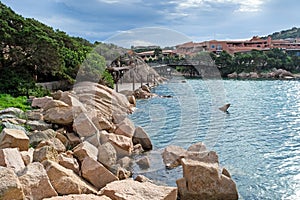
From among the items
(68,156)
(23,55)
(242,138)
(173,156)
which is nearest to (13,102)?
(23,55)

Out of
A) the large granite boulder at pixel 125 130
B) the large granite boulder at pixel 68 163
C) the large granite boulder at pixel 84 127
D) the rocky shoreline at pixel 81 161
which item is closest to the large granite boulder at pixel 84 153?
the rocky shoreline at pixel 81 161

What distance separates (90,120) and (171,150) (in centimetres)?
241

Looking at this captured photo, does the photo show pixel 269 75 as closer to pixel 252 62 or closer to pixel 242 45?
pixel 252 62

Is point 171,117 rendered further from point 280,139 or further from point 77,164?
point 77,164

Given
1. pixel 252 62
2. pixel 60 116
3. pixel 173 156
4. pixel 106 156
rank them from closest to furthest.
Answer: pixel 106 156 < pixel 173 156 < pixel 60 116 < pixel 252 62

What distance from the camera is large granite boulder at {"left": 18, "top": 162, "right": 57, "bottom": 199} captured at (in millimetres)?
3940

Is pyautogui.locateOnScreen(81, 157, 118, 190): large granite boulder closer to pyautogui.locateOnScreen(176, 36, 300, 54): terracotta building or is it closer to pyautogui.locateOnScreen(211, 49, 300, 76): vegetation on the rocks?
pyautogui.locateOnScreen(176, 36, 300, 54): terracotta building

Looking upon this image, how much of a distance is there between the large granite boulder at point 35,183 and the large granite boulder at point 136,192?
739 millimetres

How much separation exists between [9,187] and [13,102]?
849 centimetres

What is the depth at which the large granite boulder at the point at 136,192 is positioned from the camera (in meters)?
3.96

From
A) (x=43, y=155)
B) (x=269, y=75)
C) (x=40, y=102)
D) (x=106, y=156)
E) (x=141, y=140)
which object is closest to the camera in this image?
(x=43, y=155)

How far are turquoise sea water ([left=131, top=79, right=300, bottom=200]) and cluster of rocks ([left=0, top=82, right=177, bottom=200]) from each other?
2.94 feet

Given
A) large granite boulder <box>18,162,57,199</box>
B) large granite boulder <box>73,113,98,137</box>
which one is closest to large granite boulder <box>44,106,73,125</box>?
large granite boulder <box>73,113,98,137</box>

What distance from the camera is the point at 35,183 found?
4055 mm
